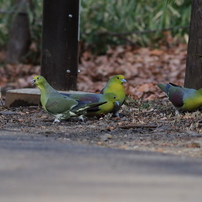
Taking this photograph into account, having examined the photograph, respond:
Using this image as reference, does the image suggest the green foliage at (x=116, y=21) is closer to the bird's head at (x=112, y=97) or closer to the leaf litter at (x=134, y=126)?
the leaf litter at (x=134, y=126)

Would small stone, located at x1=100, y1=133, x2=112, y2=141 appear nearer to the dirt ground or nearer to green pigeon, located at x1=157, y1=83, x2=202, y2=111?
the dirt ground

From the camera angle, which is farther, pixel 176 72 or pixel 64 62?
pixel 176 72

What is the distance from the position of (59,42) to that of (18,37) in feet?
19.4

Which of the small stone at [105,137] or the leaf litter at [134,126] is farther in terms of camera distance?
the small stone at [105,137]

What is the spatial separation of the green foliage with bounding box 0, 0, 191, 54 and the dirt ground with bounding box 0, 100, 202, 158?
6299mm

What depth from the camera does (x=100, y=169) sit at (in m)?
2.88

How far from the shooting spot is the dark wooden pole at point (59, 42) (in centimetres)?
677

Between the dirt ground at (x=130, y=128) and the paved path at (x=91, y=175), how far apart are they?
1.29 ft

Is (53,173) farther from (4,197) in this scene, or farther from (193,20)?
(193,20)

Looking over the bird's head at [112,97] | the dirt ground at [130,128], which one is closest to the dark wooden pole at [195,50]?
the dirt ground at [130,128]

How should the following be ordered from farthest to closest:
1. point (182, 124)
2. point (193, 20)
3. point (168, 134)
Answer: point (193, 20), point (182, 124), point (168, 134)

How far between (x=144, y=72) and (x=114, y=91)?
604cm

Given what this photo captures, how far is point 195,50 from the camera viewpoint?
6035mm

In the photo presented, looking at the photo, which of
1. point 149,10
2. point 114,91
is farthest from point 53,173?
point 149,10
